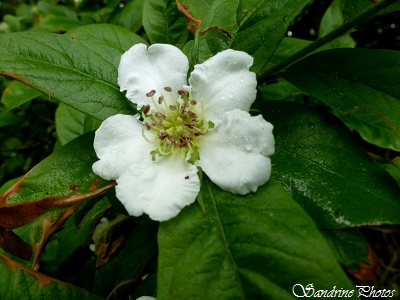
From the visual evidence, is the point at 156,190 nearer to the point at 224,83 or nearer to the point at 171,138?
the point at 171,138

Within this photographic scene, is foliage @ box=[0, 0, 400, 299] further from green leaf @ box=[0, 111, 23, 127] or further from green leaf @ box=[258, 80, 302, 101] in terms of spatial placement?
green leaf @ box=[0, 111, 23, 127]

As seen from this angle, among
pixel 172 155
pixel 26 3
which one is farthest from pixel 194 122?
pixel 26 3

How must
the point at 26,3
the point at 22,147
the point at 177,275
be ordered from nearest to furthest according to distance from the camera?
the point at 177,275
the point at 22,147
the point at 26,3

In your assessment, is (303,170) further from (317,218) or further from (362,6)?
(362,6)

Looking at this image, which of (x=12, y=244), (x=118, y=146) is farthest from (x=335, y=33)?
(x=12, y=244)

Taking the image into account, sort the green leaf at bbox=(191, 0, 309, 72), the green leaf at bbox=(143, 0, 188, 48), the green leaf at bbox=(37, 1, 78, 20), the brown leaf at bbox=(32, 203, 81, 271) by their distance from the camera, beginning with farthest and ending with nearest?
the green leaf at bbox=(37, 1, 78, 20), the green leaf at bbox=(143, 0, 188, 48), the brown leaf at bbox=(32, 203, 81, 271), the green leaf at bbox=(191, 0, 309, 72)

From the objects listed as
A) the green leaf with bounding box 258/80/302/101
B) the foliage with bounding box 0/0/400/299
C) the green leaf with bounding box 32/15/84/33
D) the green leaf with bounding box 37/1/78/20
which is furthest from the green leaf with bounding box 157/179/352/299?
the green leaf with bounding box 37/1/78/20
